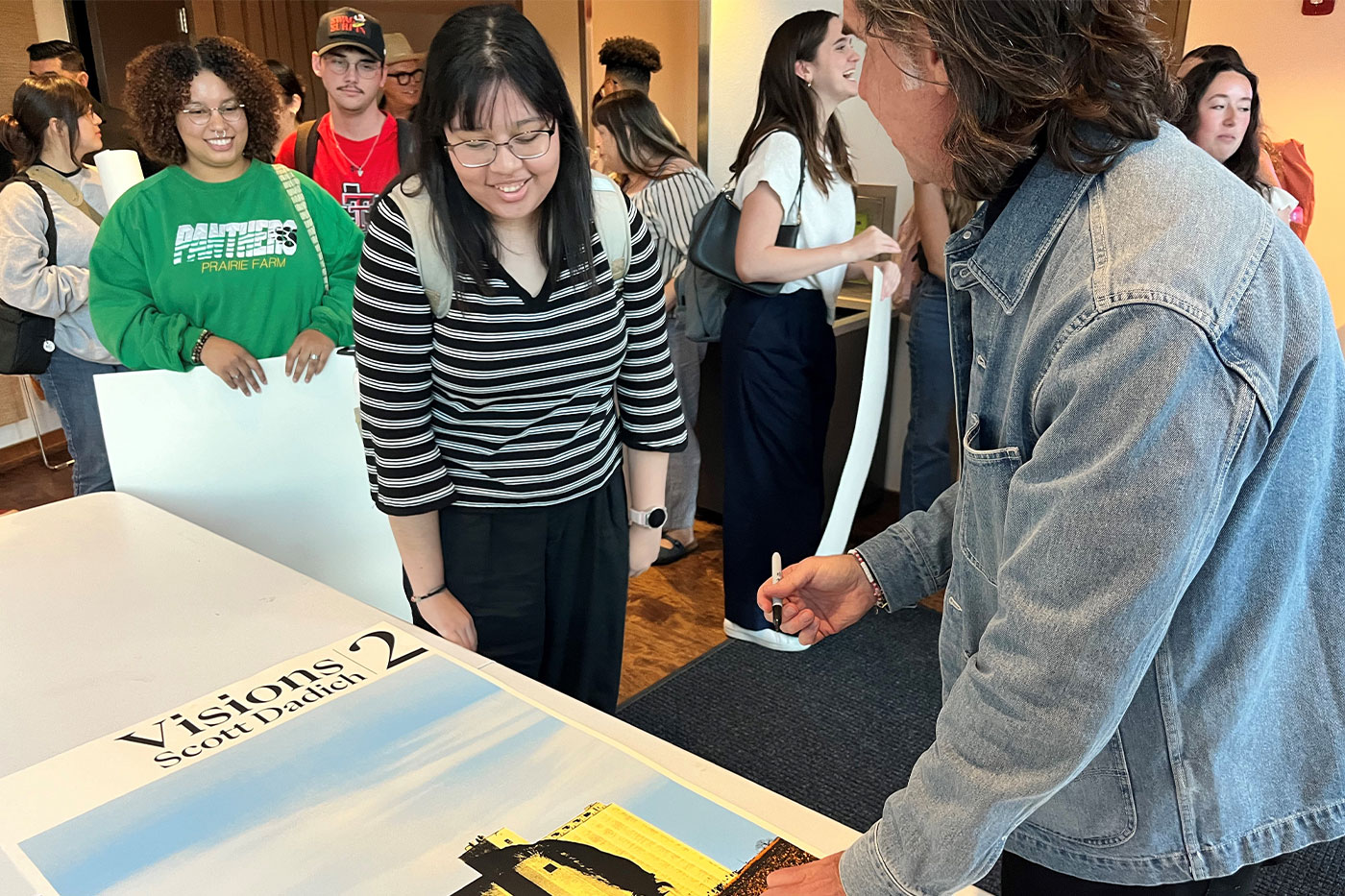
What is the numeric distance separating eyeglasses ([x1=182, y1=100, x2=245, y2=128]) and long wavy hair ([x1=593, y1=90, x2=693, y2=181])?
1.12 metres

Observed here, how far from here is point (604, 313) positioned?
146 cm

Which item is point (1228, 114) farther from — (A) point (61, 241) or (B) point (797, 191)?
(A) point (61, 241)

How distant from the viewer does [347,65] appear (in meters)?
2.59

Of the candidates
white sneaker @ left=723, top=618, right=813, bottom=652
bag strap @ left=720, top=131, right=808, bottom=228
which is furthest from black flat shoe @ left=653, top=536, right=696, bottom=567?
bag strap @ left=720, top=131, right=808, bottom=228

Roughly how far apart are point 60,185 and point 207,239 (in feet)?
2.92

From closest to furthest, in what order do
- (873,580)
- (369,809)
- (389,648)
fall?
(369,809)
(873,580)
(389,648)

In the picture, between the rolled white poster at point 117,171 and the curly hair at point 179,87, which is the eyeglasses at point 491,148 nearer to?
the curly hair at point 179,87

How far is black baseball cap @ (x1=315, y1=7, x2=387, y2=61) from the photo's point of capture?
8.37 feet

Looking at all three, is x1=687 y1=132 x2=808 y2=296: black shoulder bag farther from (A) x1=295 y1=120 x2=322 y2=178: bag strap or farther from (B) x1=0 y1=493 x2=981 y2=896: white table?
(B) x1=0 y1=493 x2=981 y2=896: white table

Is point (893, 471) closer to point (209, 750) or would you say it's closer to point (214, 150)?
point (214, 150)

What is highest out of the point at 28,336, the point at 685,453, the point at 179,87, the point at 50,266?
the point at 179,87

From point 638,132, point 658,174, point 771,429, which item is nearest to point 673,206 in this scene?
point 658,174

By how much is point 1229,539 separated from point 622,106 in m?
2.56

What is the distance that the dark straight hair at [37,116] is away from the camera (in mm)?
2766
